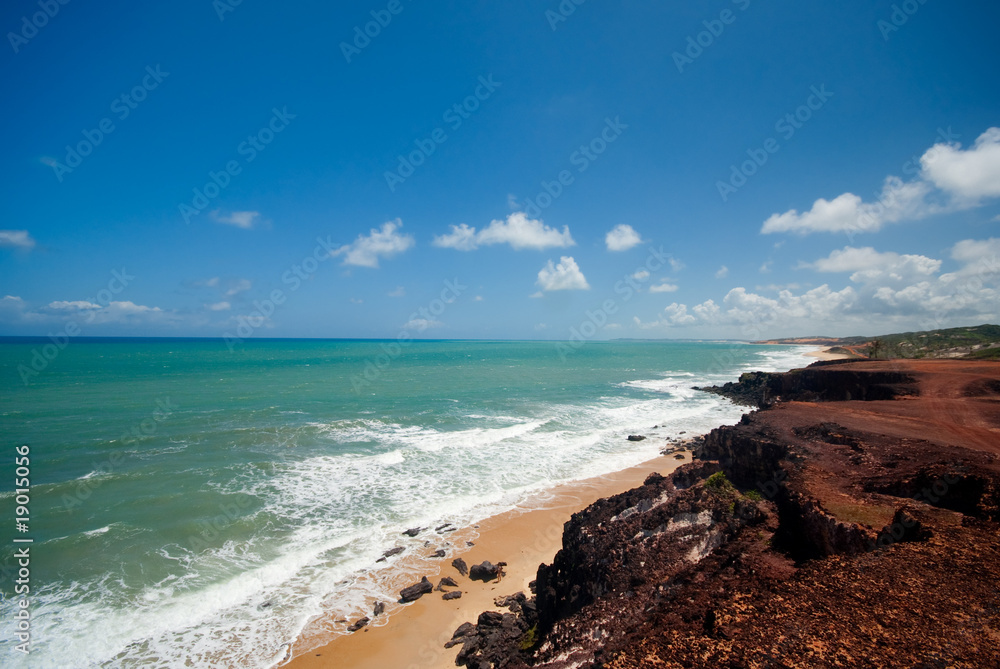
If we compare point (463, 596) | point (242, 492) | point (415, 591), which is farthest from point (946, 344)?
point (242, 492)

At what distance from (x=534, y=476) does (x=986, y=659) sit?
1731 centimetres

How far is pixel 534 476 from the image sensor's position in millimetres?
20984

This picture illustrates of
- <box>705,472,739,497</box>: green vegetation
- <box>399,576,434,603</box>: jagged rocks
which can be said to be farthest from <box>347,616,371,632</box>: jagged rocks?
<box>705,472,739,497</box>: green vegetation

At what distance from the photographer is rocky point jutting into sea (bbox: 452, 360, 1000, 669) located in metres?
5.08

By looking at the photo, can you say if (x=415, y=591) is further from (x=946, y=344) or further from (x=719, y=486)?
(x=946, y=344)

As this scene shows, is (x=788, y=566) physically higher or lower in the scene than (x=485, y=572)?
higher

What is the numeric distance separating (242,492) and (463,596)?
11.6 meters

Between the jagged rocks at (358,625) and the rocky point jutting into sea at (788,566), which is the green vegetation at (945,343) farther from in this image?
the jagged rocks at (358,625)

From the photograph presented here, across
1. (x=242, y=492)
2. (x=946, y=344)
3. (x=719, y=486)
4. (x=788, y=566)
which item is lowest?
(x=242, y=492)

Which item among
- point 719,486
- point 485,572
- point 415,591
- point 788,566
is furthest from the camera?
point 485,572

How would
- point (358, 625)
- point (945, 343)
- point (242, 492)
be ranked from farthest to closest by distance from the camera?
1. point (945, 343)
2. point (242, 492)
3. point (358, 625)

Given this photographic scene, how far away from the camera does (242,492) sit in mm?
17859

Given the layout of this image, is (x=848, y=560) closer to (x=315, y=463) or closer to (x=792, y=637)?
(x=792, y=637)

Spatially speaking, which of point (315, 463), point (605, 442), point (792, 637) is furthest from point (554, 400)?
point (792, 637)
